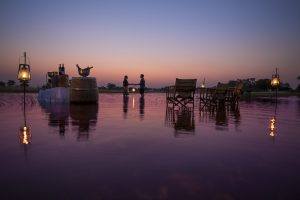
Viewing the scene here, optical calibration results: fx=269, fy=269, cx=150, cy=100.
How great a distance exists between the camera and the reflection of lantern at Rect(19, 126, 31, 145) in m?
4.15

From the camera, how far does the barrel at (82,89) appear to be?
43.4 ft

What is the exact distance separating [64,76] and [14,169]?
12.5m

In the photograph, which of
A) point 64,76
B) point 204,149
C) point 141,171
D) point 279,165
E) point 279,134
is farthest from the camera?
point 64,76

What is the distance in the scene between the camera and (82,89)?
43.8 ft

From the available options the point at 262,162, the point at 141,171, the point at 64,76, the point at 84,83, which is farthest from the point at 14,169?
the point at 64,76

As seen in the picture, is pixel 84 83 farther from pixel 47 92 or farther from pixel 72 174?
pixel 72 174

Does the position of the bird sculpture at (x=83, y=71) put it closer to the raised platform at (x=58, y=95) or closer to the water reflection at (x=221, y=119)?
the raised platform at (x=58, y=95)

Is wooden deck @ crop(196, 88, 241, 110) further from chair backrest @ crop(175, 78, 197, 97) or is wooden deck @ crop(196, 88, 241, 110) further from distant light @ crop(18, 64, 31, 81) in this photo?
distant light @ crop(18, 64, 31, 81)

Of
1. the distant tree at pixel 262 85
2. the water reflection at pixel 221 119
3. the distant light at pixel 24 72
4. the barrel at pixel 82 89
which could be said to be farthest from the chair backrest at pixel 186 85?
the distant tree at pixel 262 85

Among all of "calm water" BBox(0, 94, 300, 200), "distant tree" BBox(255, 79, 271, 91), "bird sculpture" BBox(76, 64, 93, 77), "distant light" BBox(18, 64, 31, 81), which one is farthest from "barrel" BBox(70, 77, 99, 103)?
"distant tree" BBox(255, 79, 271, 91)

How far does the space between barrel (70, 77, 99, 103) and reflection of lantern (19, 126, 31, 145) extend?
7944mm

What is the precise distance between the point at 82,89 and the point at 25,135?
883 centimetres

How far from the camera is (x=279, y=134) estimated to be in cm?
525

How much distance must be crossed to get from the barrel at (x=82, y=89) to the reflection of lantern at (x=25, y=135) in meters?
7.94
